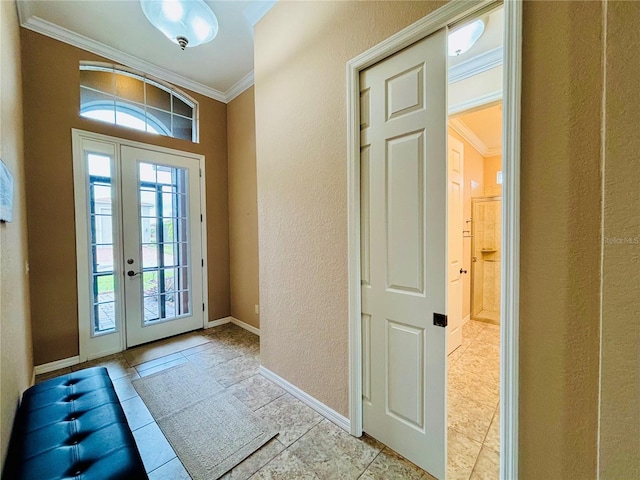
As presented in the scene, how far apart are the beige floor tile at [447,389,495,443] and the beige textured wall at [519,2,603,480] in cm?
83

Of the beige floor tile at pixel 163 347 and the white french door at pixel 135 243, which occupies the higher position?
the white french door at pixel 135 243

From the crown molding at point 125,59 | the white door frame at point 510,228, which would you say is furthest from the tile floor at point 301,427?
the crown molding at point 125,59

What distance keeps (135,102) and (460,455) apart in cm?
456

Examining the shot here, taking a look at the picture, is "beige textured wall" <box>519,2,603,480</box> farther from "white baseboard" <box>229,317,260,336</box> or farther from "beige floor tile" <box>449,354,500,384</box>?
"white baseboard" <box>229,317,260,336</box>

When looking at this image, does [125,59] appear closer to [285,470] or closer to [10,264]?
[10,264]

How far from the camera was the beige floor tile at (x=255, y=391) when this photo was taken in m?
2.01

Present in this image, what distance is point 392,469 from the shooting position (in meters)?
1.43

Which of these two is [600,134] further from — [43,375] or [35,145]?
[43,375]

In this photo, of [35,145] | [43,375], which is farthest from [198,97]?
[43,375]

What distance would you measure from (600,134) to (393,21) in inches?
46.1

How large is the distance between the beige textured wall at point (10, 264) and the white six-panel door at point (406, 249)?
180 centimetres

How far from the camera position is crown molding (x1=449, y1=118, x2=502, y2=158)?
3.26 meters

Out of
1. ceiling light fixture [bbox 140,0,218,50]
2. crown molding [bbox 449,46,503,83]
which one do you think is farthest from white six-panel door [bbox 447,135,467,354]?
ceiling light fixture [bbox 140,0,218,50]

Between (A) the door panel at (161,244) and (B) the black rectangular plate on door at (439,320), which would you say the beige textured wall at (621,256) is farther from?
(A) the door panel at (161,244)
